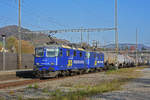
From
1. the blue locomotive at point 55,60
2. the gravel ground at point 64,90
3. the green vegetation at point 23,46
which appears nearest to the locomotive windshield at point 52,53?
the blue locomotive at point 55,60

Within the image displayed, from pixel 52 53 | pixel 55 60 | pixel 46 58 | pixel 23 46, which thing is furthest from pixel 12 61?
pixel 23 46

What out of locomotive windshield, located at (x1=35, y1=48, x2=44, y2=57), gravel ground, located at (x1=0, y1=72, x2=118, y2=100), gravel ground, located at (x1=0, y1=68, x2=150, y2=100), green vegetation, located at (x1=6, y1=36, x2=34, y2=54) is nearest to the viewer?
gravel ground, located at (x1=0, y1=68, x2=150, y2=100)

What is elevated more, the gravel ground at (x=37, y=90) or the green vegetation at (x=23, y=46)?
the green vegetation at (x=23, y=46)

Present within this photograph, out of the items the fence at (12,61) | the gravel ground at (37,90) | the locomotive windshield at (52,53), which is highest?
the locomotive windshield at (52,53)

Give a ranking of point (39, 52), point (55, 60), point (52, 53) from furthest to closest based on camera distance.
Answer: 1. point (39, 52)
2. point (52, 53)
3. point (55, 60)

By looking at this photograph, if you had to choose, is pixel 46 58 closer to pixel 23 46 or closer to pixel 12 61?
pixel 12 61

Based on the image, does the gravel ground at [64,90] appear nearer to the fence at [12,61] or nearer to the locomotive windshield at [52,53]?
the locomotive windshield at [52,53]

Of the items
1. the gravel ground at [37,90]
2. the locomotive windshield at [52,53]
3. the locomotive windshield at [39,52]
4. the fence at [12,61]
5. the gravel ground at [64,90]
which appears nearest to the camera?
the gravel ground at [64,90]

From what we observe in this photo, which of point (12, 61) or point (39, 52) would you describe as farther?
point (12, 61)

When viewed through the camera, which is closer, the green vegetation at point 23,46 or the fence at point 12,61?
the fence at point 12,61

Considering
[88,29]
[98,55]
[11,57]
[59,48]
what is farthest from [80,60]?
[88,29]

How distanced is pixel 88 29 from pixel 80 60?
15.6m

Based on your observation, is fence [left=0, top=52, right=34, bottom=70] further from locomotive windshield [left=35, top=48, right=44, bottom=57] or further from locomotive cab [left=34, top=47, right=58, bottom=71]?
locomotive cab [left=34, top=47, right=58, bottom=71]

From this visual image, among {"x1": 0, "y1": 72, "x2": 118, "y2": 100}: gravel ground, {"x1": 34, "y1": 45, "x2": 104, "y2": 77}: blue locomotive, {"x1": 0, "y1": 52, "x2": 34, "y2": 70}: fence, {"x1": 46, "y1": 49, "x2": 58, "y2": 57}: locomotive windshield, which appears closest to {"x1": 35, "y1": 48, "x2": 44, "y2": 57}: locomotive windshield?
{"x1": 34, "y1": 45, "x2": 104, "y2": 77}: blue locomotive
